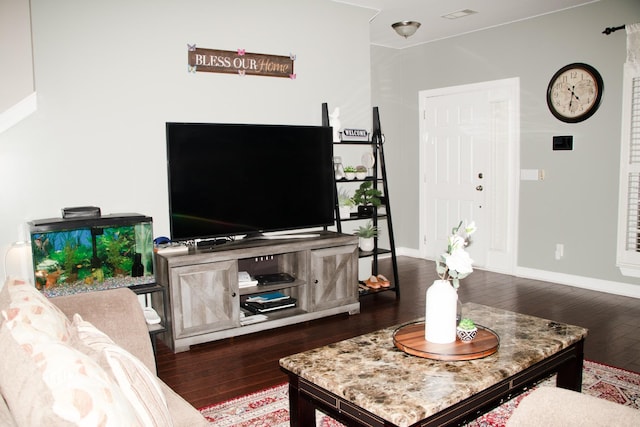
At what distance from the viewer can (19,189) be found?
11.0 ft

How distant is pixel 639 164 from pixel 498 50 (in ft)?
6.37

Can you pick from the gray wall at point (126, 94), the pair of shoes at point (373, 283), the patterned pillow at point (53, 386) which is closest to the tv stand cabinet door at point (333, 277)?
the pair of shoes at point (373, 283)

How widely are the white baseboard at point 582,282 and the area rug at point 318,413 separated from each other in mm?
1976

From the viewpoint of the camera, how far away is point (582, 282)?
511 centimetres

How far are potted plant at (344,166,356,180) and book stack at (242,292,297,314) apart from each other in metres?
1.23

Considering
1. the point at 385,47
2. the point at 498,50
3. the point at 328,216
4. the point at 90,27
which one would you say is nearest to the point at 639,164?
the point at 498,50

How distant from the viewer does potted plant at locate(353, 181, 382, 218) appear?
4707mm

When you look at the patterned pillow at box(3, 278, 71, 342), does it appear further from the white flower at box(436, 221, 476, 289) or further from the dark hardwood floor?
the dark hardwood floor

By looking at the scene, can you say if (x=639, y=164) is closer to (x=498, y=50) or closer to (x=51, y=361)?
(x=498, y=50)

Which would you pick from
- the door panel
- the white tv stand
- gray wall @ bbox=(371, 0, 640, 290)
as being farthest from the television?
gray wall @ bbox=(371, 0, 640, 290)

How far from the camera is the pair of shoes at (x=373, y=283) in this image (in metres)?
4.74

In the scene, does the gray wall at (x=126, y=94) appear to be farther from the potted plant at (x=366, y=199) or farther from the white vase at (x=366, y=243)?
the white vase at (x=366, y=243)

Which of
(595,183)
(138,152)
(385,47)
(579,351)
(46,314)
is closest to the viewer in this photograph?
(46,314)

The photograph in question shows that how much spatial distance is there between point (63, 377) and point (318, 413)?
1.89 metres
